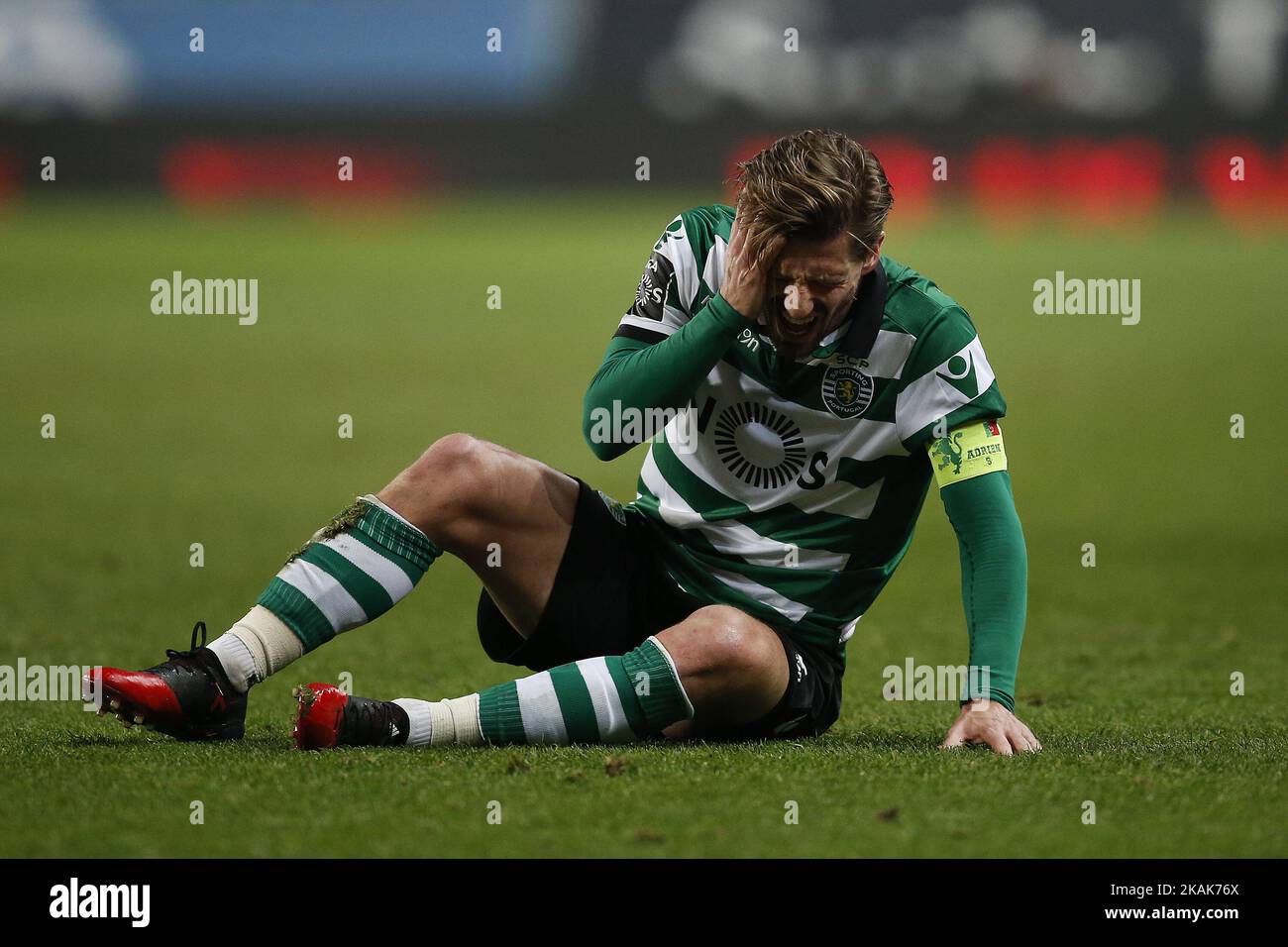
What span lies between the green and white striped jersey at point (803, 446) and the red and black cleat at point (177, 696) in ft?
3.45

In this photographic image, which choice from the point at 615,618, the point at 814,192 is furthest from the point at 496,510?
the point at 814,192

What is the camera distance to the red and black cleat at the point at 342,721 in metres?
3.51

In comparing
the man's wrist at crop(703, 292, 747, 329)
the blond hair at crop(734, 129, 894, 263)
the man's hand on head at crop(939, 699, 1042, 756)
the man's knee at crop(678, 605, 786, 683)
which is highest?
the blond hair at crop(734, 129, 894, 263)

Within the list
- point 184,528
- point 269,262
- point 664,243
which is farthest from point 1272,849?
point 269,262

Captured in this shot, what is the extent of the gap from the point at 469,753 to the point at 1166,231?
2342cm

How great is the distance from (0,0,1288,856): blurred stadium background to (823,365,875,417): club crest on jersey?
75cm

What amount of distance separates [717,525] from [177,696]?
4.08 ft

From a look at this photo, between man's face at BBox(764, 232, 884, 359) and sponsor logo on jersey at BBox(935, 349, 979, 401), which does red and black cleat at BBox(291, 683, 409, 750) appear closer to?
man's face at BBox(764, 232, 884, 359)

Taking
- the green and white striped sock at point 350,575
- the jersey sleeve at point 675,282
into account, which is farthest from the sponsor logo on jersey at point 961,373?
the green and white striped sock at point 350,575

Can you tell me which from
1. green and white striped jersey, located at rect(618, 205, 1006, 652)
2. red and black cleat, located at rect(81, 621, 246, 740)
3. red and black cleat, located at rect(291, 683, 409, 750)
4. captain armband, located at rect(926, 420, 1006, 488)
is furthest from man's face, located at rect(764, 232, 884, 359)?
red and black cleat, located at rect(81, 621, 246, 740)

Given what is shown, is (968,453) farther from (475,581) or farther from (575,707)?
(475,581)

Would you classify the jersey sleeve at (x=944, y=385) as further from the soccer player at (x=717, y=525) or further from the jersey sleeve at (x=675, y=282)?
the jersey sleeve at (x=675, y=282)

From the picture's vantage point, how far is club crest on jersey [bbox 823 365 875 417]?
3.71 meters

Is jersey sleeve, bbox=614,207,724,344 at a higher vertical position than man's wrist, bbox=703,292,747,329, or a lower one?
higher
